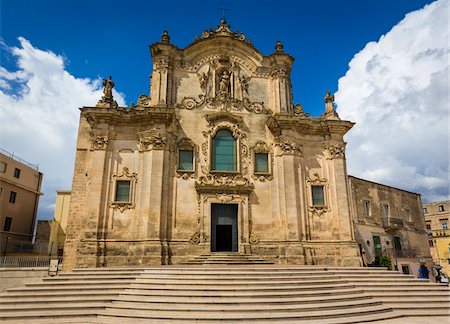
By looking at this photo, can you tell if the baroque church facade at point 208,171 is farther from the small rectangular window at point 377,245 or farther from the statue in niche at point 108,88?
the small rectangular window at point 377,245

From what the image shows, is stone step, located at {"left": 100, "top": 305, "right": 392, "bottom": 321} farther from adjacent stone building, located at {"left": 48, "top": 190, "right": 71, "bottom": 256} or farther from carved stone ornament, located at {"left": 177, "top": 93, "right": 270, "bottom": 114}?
adjacent stone building, located at {"left": 48, "top": 190, "right": 71, "bottom": 256}

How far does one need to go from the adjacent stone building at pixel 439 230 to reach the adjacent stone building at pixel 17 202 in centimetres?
4621

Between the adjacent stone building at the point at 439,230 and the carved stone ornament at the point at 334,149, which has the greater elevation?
the carved stone ornament at the point at 334,149

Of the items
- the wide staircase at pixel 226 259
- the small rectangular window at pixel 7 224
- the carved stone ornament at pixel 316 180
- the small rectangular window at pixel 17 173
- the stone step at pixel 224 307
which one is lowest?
the stone step at pixel 224 307

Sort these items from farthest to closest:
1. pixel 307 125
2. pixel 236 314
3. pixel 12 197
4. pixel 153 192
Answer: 1. pixel 12 197
2. pixel 307 125
3. pixel 153 192
4. pixel 236 314

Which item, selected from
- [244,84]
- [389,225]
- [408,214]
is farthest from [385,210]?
[244,84]

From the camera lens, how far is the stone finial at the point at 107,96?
60.2ft

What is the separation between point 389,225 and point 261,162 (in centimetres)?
1670

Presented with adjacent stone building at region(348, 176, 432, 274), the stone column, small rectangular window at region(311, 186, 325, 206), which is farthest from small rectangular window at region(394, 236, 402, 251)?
the stone column

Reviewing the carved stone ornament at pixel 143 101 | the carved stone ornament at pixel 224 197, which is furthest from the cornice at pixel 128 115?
the carved stone ornament at pixel 224 197

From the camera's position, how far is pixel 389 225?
2861cm

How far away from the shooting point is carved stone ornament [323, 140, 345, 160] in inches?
759

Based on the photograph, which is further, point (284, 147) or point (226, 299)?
point (284, 147)

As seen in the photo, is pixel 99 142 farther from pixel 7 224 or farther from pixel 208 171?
pixel 7 224
